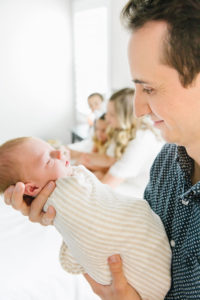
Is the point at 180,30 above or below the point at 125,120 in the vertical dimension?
above

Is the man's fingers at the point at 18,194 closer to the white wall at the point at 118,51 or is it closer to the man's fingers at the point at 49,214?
the man's fingers at the point at 49,214

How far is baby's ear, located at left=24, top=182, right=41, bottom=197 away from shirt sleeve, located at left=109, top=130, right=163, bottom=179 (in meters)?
1.06

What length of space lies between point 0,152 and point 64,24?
12.4 ft

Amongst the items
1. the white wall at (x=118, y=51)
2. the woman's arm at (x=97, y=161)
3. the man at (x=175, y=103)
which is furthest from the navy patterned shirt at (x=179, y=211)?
the white wall at (x=118, y=51)

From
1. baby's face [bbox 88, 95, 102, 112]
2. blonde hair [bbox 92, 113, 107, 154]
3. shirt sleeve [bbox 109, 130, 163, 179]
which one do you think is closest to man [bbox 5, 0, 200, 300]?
shirt sleeve [bbox 109, 130, 163, 179]

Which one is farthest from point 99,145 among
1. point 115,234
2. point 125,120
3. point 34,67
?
point 34,67

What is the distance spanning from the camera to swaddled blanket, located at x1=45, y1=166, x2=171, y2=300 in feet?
2.75

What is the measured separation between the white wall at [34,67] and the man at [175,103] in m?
3.58

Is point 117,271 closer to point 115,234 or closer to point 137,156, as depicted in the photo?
point 115,234

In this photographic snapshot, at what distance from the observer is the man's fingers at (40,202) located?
92cm

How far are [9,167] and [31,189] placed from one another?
4.1 inches

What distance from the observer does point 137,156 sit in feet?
6.58

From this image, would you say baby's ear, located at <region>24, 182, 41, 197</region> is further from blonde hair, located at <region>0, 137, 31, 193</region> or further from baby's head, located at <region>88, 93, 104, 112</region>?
baby's head, located at <region>88, 93, 104, 112</region>

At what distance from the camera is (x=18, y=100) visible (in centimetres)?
426
